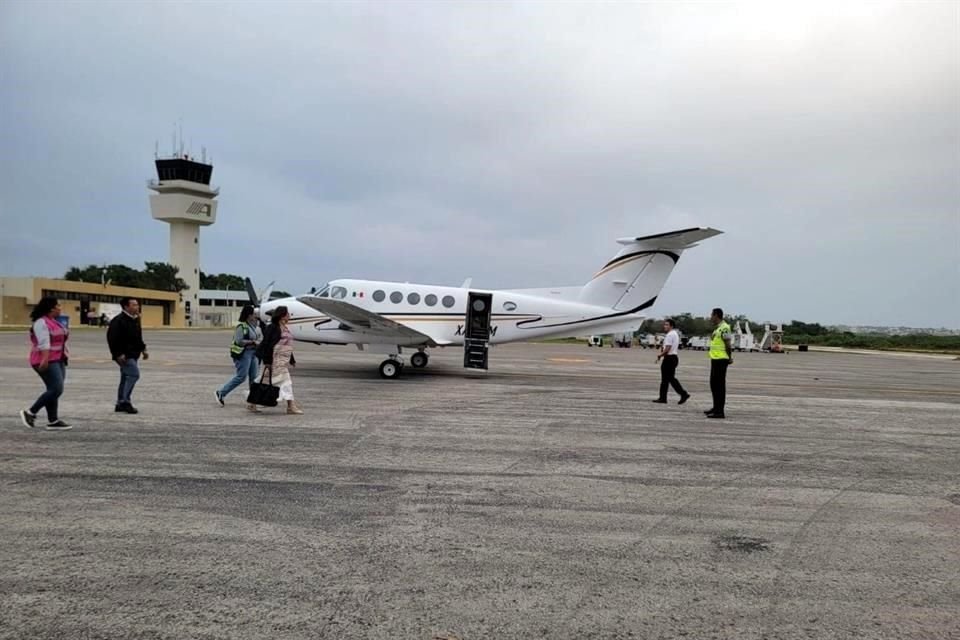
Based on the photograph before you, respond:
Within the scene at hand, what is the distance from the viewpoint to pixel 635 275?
18172 millimetres

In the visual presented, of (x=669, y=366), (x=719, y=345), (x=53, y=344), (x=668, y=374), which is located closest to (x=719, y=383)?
(x=719, y=345)

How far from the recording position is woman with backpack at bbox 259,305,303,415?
10.5 metres

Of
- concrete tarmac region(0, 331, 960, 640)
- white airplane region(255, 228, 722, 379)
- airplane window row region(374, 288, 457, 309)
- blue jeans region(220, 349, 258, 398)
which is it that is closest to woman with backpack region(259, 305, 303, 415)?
concrete tarmac region(0, 331, 960, 640)

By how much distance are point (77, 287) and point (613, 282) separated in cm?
7123

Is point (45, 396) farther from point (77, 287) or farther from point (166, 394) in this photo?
point (77, 287)

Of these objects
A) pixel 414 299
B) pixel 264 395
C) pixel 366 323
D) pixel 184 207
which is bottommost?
pixel 264 395

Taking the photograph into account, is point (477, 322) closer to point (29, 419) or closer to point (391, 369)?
point (391, 369)

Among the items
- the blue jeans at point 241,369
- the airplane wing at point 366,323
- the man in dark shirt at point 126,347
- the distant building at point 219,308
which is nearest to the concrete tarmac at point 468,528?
the man in dark shirt at point 126,347

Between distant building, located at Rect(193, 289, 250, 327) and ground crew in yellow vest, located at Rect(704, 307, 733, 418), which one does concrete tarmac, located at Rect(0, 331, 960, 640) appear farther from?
distant building, located at Rect(193, 289, 250, 327)

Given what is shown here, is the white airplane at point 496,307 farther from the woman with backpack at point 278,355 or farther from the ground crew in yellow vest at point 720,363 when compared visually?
the woman with backpack at point 278,355

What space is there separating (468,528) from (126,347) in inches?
298

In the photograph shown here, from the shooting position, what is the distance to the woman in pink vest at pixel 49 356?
830cm

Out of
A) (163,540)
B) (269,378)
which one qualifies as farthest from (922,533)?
(269,378)

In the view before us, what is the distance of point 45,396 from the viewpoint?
853 centimetres
